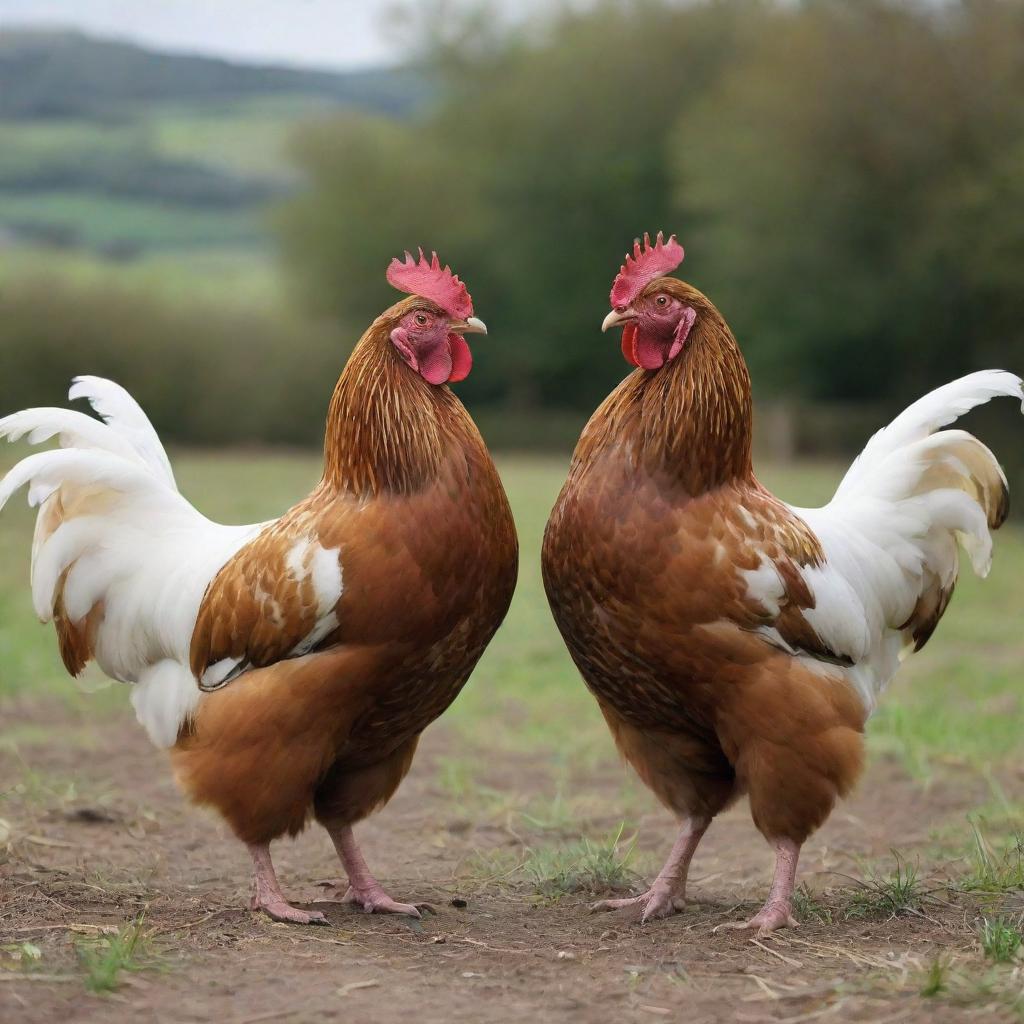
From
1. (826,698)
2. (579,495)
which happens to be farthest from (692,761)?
(579,495)

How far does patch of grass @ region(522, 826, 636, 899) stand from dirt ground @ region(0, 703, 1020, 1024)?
62 millimetres

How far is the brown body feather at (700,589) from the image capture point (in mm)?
3805

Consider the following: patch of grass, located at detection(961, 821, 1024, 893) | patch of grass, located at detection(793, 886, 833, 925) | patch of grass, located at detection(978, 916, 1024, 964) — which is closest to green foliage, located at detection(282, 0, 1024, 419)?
patch of grass, located at detection(961, 821, 1024, 893)

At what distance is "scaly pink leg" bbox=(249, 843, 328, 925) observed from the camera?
394 cm

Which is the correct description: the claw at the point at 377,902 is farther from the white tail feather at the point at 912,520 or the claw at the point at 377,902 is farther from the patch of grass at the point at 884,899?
the white tail feather at the point at 912,520

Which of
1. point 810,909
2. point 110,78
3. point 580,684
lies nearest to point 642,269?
point 810,909

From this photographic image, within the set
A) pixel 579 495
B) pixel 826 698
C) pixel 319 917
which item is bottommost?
pixel 319 917

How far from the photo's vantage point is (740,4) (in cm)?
2691

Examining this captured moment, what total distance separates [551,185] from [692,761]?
2500 centimetres

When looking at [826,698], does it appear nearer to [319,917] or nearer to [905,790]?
[319,917]

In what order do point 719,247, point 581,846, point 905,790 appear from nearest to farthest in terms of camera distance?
1. point 581,846
2. point 905,790
3. point 719,247

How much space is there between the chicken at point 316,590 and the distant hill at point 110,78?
1590cm

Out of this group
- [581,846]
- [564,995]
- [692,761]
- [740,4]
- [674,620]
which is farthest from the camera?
[740,4]

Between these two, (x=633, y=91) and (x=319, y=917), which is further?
(x=633, y=91)
